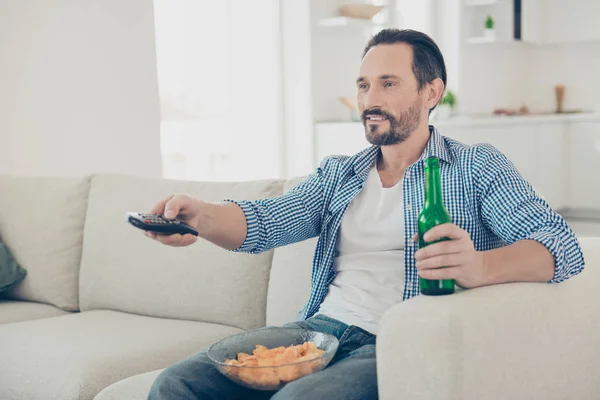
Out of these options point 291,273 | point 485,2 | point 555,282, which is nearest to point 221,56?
point 485,2

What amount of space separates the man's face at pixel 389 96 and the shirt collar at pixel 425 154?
0.17ft

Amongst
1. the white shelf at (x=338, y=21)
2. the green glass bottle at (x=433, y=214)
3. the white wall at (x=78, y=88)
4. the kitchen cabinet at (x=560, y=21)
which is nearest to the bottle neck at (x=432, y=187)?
the green glass bottle at (x=433, y=214)

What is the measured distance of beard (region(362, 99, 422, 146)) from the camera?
6.09 feet

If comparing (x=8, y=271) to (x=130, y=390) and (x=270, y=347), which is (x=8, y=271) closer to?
(x=130, y=390)

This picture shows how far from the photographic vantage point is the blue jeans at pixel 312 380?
143cm

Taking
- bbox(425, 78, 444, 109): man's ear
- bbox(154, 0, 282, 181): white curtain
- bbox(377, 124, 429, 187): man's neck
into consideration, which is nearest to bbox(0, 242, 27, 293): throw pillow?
bbox(377, 124, 429, 187): man's neck

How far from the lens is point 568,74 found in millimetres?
7492

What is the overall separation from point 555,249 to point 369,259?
43 centimetres

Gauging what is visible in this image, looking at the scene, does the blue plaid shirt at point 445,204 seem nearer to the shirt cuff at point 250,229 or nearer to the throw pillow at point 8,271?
the shirt cuff at point 250,229

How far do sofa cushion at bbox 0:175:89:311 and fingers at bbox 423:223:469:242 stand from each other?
159 cm

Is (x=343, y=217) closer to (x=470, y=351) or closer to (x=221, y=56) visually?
(x=470, y=351)

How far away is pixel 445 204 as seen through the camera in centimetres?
174

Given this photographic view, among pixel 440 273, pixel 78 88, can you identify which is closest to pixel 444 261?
pixel 440 273

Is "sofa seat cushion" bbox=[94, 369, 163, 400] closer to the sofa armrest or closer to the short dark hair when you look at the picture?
the sofa armrest
